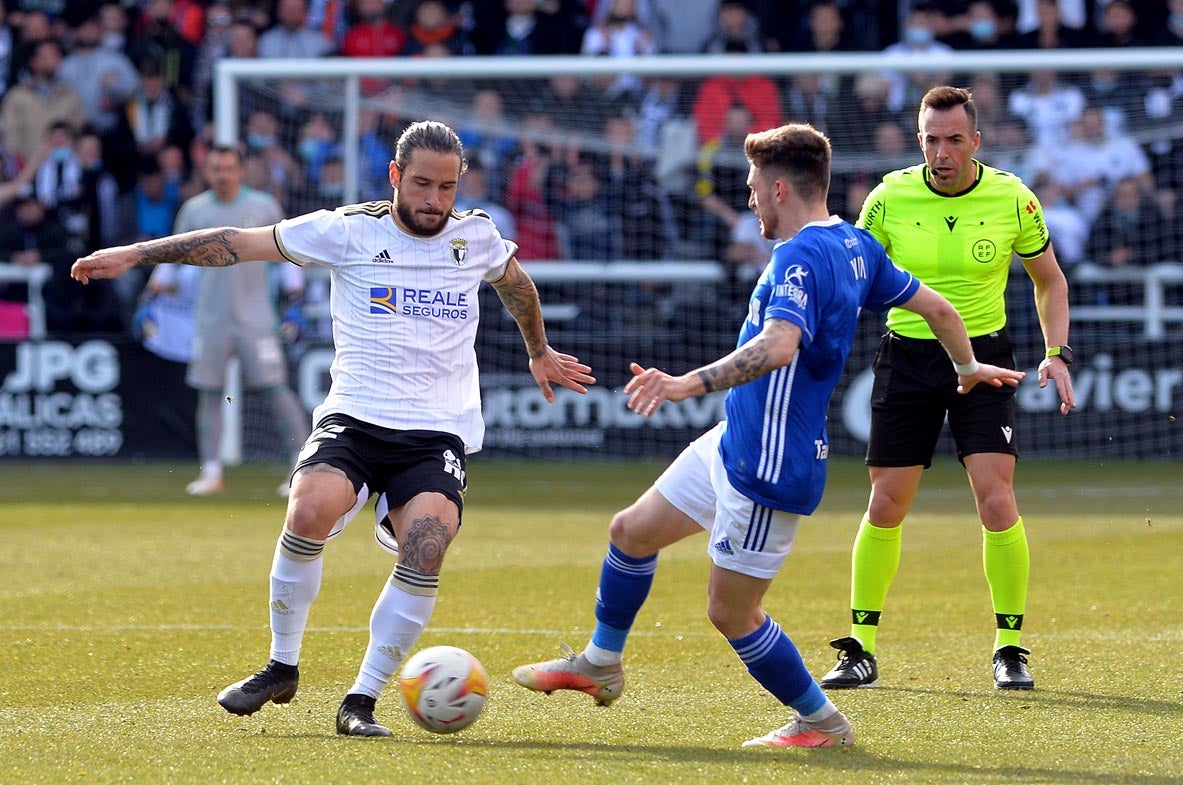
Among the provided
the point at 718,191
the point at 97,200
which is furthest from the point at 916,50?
the point at 97,200

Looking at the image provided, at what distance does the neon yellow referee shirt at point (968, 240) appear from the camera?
6723 millimetres

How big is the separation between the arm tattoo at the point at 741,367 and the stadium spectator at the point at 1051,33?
44.4 ft

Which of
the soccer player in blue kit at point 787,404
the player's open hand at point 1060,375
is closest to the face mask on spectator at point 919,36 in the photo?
the player's open hand at point 1060,375

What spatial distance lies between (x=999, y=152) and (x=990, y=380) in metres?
10.6

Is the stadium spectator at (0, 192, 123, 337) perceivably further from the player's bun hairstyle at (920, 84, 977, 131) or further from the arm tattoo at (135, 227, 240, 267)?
the player's bun hairstyle at (920, 84, 977, 131)

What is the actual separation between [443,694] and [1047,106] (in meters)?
12.1

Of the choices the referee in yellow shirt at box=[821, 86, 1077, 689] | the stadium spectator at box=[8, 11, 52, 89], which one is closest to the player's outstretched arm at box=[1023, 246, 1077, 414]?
the referee in yellow shirt at box=[821, 86, 1077, 689]

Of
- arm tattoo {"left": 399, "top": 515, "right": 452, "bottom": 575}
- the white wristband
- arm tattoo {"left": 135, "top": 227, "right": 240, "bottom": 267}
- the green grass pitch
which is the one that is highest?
arm tattoo {"left": 135, "top": 227, "right": 240, "bottom": 267}

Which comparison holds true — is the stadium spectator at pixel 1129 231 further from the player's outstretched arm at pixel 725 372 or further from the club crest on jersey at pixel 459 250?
the player's outstretched arm at pixel 725 372

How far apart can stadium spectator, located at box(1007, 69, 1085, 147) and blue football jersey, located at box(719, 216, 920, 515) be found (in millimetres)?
11176

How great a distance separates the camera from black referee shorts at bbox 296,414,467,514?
221 inches

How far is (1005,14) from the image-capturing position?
18047mm

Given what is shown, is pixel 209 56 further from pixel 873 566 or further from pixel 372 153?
pixel 873 566

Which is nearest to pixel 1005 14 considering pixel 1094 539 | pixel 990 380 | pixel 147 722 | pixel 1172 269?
pixel 1172 269
